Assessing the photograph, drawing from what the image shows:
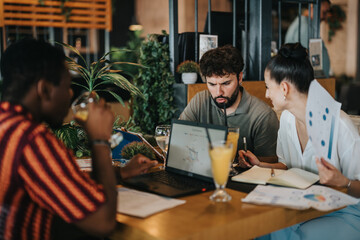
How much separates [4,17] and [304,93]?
21.4 ft

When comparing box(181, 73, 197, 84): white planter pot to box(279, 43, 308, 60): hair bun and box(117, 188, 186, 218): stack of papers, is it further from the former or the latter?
box(117, 188, 186, 218): stack of papers

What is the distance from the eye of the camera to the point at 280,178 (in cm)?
168

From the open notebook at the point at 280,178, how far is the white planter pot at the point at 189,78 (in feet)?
7.12

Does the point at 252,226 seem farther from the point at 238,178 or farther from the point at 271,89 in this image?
the point at 271,89

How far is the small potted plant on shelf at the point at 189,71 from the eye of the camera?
396cm

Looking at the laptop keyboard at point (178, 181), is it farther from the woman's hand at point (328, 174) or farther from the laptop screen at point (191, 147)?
the woman's hand at point (328, 174)

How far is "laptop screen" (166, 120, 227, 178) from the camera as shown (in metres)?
1.67

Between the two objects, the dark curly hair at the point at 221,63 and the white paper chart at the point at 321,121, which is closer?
the white paper chart at the point at 321,121

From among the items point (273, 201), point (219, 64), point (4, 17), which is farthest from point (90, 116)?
point (4, 17)

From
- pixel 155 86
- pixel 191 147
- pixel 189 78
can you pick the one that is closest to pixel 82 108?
pixel 191 147

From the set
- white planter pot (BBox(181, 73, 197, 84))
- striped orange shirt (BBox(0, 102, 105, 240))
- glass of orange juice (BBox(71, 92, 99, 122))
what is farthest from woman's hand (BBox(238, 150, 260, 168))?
white planter pot (BBox(181, 73, 197, 84))

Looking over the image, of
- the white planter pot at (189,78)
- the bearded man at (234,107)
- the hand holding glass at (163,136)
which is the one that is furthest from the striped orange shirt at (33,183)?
the white planter pot at (189,78)

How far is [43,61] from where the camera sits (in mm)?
1249

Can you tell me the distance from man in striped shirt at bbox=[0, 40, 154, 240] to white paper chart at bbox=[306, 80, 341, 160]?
760mm
